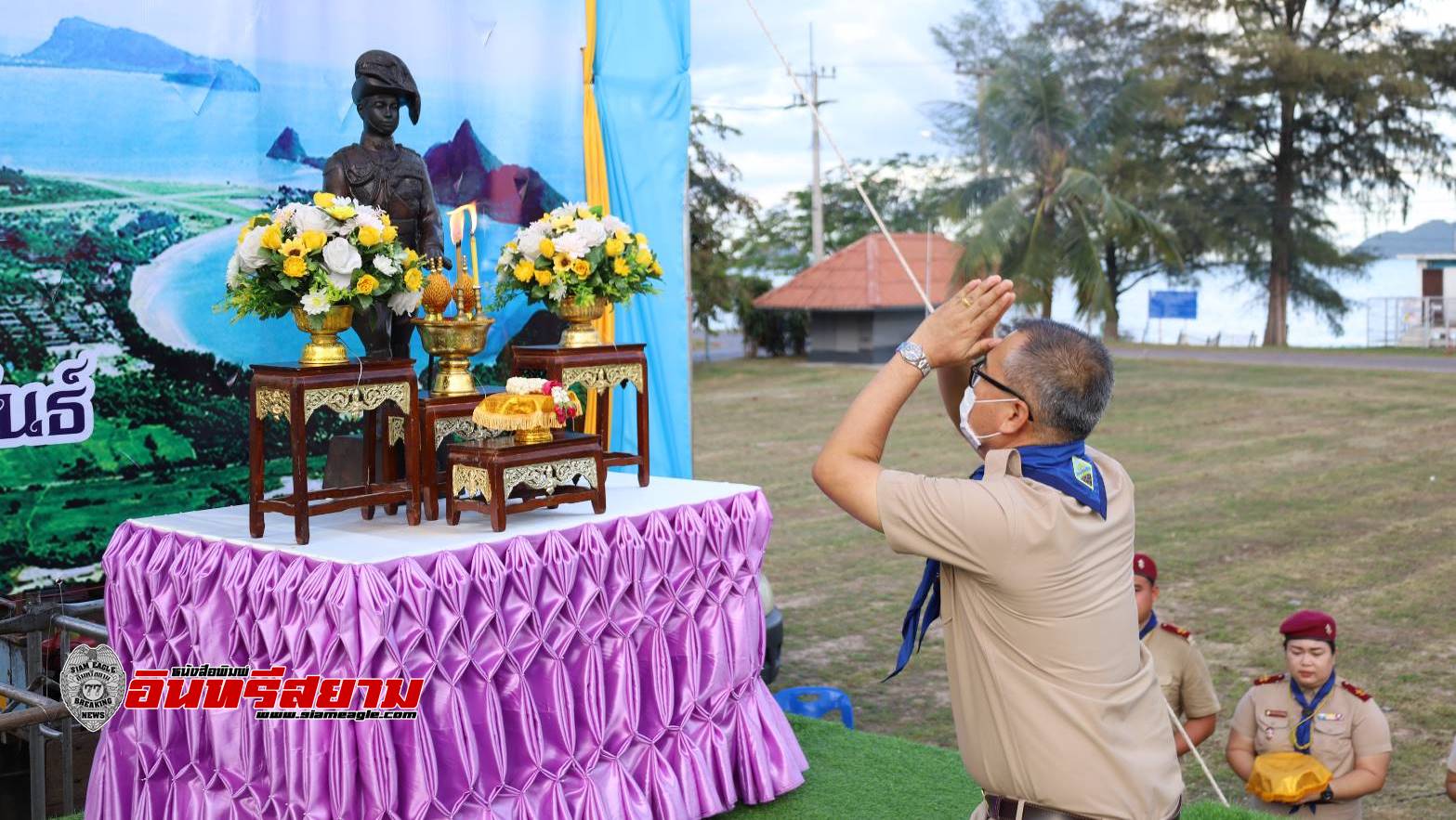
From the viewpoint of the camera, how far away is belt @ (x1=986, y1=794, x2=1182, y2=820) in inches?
91.0

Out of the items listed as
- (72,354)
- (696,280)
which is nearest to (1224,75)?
(696,280)

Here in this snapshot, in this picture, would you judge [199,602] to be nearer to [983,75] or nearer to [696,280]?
[696,280]

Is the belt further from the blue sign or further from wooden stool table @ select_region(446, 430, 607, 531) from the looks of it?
the blue sign

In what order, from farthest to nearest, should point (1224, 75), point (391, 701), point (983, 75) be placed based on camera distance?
point (983, 75) → point (1224, 75) → point (391, 701)

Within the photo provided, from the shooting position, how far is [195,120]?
4.79 meters

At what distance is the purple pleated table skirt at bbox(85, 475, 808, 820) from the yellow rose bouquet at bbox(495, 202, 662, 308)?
2.24 feet

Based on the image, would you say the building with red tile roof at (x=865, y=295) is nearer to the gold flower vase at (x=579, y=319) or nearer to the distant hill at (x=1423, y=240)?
the gold flower vase at (x=579, y=319)

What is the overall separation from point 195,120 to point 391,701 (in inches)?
101

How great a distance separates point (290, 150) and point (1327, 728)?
420cm

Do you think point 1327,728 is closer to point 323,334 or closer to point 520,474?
point 520,474

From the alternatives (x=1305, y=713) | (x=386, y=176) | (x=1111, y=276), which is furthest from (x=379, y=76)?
(x=1111, y=276)

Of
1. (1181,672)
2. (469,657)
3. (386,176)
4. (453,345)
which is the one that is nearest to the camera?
(469,657)

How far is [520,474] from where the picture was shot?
147 inches

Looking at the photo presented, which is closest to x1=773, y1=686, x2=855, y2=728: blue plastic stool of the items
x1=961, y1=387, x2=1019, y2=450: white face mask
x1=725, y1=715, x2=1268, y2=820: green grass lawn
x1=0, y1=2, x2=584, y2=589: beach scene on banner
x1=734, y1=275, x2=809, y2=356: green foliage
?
x1=725, y1=715, x2=1268, y2=820: green grass lawn
